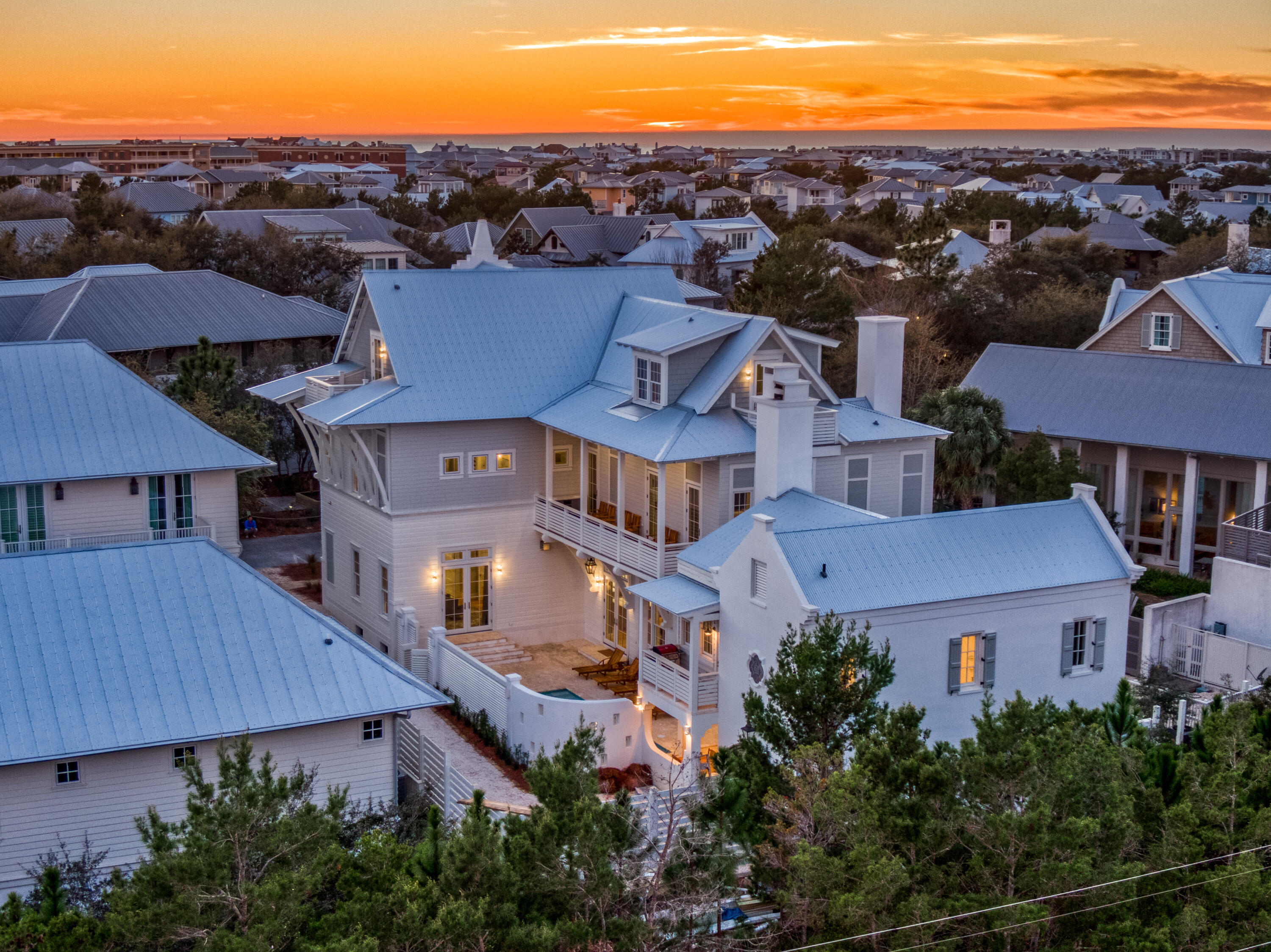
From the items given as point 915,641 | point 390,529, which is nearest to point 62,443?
point 390,529

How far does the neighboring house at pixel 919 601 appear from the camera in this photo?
26.5 m

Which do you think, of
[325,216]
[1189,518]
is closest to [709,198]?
[325,216]

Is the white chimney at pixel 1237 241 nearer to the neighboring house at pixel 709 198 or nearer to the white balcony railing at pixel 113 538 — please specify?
the white balcony railing at pixel 113 538

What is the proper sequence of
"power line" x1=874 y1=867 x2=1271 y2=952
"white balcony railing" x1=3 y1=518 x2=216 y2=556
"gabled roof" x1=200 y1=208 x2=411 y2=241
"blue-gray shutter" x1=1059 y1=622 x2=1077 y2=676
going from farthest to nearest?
"gabled roof" x1=200 y1=208 x2=411 y2=241 < "white balcony railing" x1=3 y1=518 x2=216 y2=556 < "blue-gray shutter" x1=1059 y1=622 x2=1077 y2=676 < "power line" x1=874 y1=867 x2=1271 y2=952

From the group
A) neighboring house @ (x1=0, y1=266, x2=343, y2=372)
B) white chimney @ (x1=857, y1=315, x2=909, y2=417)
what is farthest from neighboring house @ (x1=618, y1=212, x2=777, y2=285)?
white chimney @ (x1=857, y1=315, x2=909, y2=417)

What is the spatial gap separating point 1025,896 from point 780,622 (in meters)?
10.8

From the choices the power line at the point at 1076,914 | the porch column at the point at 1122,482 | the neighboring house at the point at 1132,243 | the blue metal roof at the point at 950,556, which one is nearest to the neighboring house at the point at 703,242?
the neighboring house at the point at 1132,243

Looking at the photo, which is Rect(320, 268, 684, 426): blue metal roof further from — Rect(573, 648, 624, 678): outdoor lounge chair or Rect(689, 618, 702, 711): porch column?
Rect(689, 618, 702, 711): porch column

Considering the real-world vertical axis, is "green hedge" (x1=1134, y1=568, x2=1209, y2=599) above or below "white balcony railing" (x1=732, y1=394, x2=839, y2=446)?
below

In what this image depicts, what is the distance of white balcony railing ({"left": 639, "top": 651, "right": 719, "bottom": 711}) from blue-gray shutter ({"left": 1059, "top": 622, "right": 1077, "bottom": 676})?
6.78 metres

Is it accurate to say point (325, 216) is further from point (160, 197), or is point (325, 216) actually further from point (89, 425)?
point (89, 425)

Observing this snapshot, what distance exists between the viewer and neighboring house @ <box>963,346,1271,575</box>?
131 feet

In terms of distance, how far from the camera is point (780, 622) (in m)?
26.4

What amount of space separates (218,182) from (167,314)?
13912 cm
